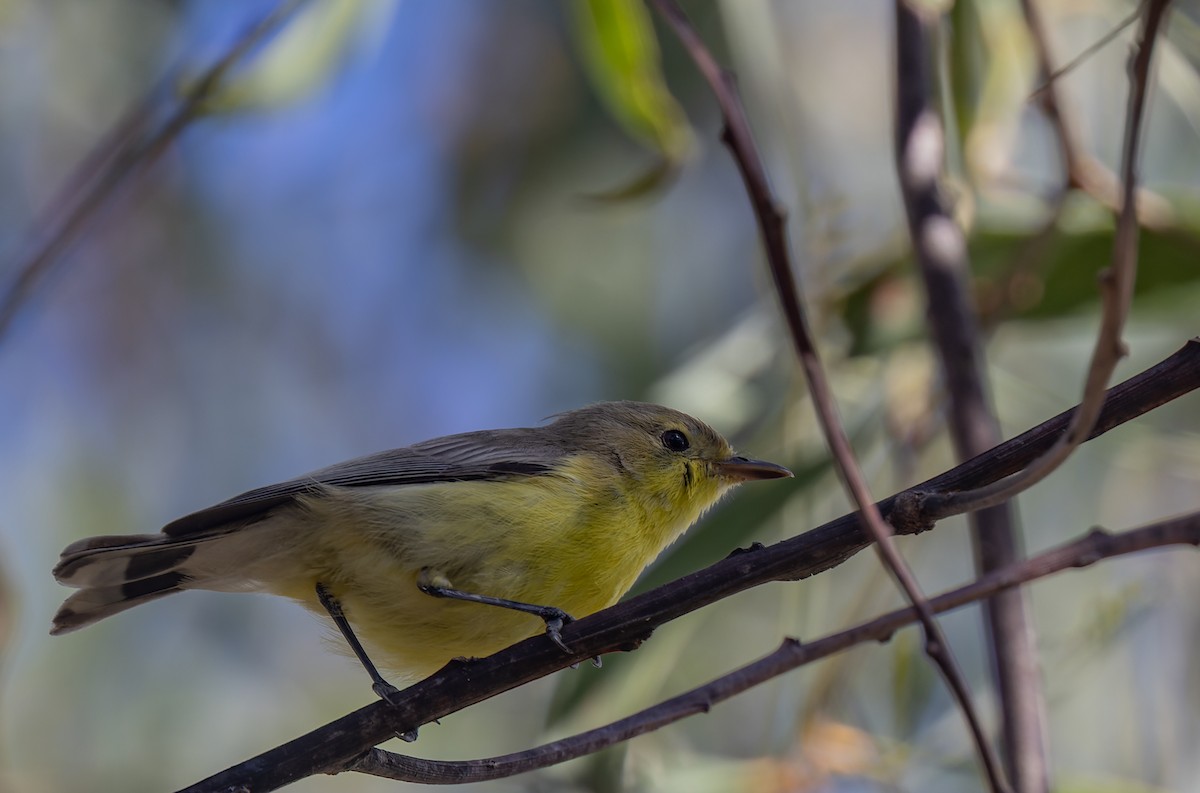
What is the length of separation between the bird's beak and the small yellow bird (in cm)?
28

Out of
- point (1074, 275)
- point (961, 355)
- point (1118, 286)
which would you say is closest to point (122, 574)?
point (961, 355)

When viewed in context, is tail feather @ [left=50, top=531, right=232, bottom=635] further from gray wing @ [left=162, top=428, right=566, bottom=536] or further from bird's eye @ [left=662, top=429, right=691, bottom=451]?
bird's eye @ [left=662, top=429, right=691, bottom=451]

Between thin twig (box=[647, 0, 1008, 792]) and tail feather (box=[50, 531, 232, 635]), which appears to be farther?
tail feather (box=[50, 531, 232, 635])

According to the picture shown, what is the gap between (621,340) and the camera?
631 centimetres

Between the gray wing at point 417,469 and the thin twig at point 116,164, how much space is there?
74cm

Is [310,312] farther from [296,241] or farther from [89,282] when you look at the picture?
[89,282]

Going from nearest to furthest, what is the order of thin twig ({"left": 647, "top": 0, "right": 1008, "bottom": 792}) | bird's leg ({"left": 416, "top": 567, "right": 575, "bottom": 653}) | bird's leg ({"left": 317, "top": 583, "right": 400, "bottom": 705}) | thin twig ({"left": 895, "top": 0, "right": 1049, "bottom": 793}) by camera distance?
thin twig ({"left": 647, "top": 0, "right": 1008, "bottom": 792}) < thin twig ({"left": 895, "top": 0, "right": 1049, "bottom": 793}) < bird's leg ({"left": 416, "top": 567, "right": 575, "bottom": 653}) < bird's leg ({"left": 317, "top": 583, "right": 400, "bottom": 705})

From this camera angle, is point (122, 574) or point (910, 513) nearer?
point (910, 513)

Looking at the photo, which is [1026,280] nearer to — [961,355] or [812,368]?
[961,355]

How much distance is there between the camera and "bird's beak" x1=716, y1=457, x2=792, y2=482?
3.56 metres

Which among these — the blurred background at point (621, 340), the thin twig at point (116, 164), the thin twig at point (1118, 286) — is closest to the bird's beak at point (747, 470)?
the blurred background at point (621, 340)

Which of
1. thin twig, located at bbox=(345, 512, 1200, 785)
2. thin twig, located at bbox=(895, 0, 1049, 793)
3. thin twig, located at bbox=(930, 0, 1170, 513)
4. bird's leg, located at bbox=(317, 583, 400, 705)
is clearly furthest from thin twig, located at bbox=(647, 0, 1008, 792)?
bird's leg, located at bbox=(317, 583, 400, 705)

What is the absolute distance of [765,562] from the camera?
1.81 m

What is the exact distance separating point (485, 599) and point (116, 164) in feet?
4.98
